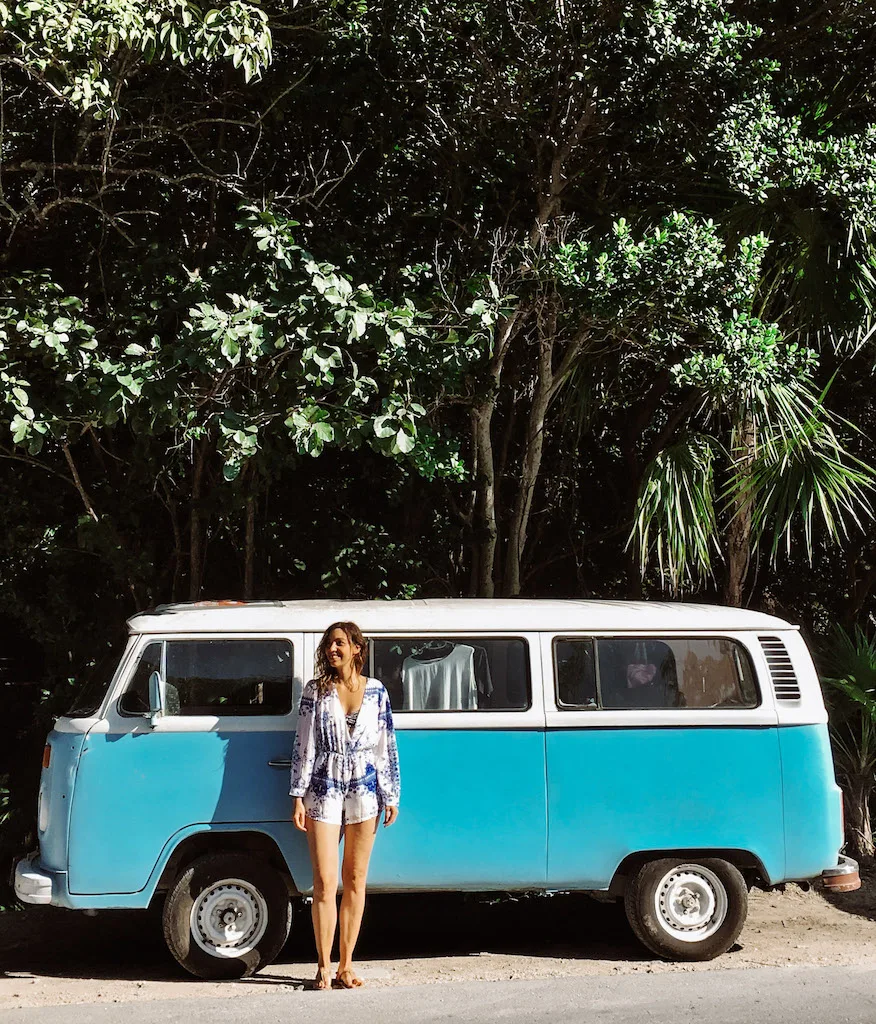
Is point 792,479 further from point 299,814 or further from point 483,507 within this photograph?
point 299,814

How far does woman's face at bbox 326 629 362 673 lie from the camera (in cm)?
636

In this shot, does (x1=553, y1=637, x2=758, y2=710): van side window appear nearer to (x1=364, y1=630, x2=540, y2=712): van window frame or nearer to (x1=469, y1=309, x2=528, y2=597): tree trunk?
(x1=364, y1=630, x2=540, y2=712): van window frame

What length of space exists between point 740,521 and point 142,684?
5.20 metres

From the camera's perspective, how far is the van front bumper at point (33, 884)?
21.4 ft

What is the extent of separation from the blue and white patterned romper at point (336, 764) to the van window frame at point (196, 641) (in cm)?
37

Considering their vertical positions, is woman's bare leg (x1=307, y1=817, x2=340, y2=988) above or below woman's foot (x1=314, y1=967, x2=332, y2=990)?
above

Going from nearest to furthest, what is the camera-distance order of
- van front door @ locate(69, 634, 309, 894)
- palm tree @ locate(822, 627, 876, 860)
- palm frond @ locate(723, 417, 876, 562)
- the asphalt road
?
the asphalt road < van front door @ locate(69, 634, 309, 894) < palm frond @ locate(723, 417, 876, 562) < palm tree @ locate(822, 627, 876, 860)

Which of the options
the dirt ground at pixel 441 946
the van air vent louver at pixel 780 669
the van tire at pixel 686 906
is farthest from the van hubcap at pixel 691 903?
the van air vent louver at pixel 780 669

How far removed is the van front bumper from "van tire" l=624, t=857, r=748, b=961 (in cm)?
320

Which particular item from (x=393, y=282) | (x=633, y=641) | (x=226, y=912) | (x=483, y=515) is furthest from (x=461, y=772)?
(x=393, y=282)

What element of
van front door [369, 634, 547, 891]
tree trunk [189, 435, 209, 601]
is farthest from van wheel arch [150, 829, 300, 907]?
tree trunk [189, 435, 209, 601]

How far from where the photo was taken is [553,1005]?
6230 millimetres

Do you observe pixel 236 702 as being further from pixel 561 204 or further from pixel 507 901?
pixel 561 204

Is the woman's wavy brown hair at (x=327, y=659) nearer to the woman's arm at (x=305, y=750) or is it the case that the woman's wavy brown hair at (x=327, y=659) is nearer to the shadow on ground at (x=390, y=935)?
the woman's arm at (x=305, y=750)
